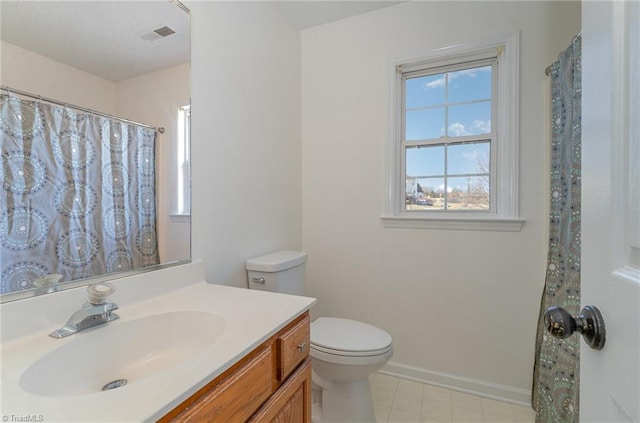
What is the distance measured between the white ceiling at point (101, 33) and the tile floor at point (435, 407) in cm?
200

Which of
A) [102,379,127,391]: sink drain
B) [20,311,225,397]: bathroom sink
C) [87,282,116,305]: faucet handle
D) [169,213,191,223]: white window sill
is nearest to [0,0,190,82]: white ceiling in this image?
[169,213,191,223]: white window sill

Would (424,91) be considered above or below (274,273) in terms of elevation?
above

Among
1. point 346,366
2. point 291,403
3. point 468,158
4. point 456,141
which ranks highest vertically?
point 456,141

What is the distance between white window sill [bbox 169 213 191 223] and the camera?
1195 mm

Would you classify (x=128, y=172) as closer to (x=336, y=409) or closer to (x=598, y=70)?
(x=598, y=70)

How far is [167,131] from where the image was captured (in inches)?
46.7

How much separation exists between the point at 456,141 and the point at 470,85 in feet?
1.17

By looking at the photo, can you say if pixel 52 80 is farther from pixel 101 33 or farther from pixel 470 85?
pixel 470 85

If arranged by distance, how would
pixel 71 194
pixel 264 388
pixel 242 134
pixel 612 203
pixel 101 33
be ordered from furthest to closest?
pixel 242 134
pixel 101 33
pixel 71 194
pixel 264 388
pixel 612 203

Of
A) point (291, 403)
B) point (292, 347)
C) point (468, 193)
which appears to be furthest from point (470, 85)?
point (291, 403)

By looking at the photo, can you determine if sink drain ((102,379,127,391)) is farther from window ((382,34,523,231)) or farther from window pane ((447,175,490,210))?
window pane ((447,175,490,210))

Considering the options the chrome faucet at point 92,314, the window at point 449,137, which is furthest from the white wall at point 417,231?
the chrome faucet at point 92,314

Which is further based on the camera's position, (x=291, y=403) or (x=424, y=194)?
(x=424, y=194)

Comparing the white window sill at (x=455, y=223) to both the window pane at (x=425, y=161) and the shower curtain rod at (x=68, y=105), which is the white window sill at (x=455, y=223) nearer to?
the window pane at (x=425, y=161)
